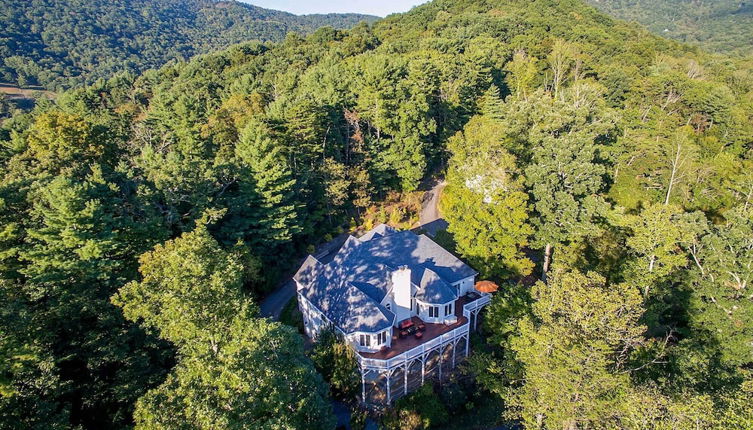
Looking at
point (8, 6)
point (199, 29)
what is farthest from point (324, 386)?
point (199, 29)

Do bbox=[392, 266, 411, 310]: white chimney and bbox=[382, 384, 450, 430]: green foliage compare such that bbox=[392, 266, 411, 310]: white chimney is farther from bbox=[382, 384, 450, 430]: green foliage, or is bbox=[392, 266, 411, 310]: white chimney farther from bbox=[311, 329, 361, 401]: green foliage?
bbox=[382, 384, 450, 430]: green foliage

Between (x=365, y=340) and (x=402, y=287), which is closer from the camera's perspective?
(x=365, y=340)

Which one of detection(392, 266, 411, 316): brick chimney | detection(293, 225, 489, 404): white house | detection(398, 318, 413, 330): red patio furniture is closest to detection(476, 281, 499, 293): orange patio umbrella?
detection(293, 225, 489, 404): white house

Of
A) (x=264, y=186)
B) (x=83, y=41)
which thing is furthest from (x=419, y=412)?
(x=83, y=41)

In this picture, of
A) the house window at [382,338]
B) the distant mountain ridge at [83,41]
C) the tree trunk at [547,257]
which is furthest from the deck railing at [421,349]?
the distant mountain ridge at [83,41]

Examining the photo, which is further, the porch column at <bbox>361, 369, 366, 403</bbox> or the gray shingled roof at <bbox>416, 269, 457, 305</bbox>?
the gray shingled roof at <bbox>416, 269, 457, 305</bbox>

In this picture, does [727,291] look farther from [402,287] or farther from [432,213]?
[432,213]

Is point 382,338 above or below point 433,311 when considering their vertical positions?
below

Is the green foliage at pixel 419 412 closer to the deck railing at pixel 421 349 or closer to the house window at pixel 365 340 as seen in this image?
the deck railing at pixel 421 349
